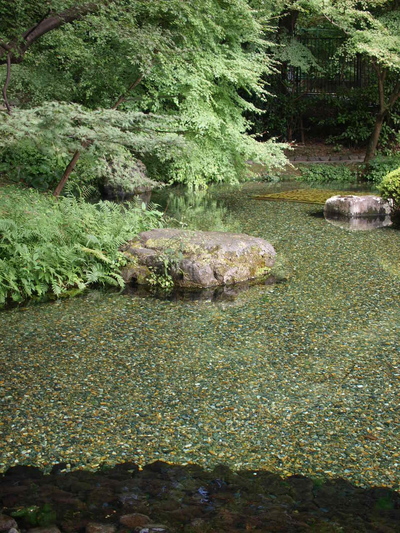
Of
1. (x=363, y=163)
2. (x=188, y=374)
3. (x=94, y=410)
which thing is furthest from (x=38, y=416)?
(x=363, y=163)

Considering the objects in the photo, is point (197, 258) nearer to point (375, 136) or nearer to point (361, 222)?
point (361, 222)

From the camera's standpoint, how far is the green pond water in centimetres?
338

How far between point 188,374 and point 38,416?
108 cm

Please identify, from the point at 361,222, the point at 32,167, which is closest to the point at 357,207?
the point at 361,222

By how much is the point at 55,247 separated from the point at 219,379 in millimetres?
2944

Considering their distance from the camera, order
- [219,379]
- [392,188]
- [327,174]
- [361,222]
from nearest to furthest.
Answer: [219,379], [392,188], [361,222], [327,174]

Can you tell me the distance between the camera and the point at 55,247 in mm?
6539

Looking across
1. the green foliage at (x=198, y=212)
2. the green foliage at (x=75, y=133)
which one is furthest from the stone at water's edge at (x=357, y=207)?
the green foliage at (x=75, y=133)

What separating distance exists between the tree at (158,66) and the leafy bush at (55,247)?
1.03 m

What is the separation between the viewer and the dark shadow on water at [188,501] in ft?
8.57

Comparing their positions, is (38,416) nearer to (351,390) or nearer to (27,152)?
(351,390)

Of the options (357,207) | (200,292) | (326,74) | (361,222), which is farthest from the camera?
(326,74)

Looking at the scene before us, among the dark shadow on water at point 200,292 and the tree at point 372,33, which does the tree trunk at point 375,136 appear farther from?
A: the dark shadow on water at point 200,292

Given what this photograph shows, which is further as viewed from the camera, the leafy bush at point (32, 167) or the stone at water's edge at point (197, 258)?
the leafy bush at point (32, 167)
